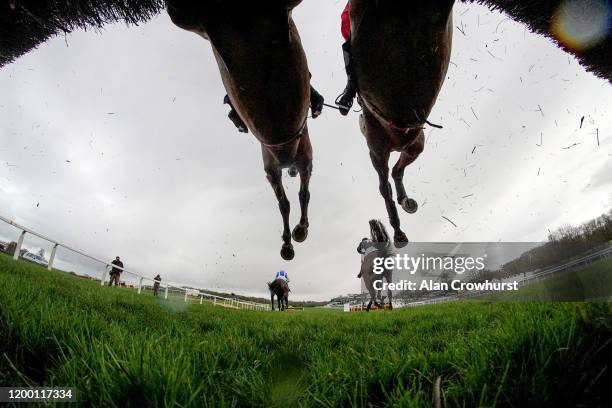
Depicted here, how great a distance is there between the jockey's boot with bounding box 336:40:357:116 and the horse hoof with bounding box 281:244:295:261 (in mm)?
3061

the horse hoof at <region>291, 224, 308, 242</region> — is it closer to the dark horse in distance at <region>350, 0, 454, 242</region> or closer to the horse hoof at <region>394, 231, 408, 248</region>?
the horse hoof at <region>394, 231, 408, 248</region>

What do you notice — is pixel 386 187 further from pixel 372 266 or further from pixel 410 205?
pixel 372 266

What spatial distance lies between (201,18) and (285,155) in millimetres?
1564

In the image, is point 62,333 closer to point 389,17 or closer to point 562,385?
point 562,385

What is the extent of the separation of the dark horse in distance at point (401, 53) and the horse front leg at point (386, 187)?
174cm

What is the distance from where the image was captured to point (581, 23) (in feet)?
8.53

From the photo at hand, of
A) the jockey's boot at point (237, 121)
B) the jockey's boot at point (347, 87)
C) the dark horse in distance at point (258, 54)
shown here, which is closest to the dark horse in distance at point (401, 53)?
the jockey's boot at point (347, 87)

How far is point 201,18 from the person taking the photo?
6.16 feet

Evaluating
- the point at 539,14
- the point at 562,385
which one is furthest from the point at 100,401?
the point at 539,14

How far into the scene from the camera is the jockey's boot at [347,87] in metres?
2.62

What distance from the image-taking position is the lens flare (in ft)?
8.01

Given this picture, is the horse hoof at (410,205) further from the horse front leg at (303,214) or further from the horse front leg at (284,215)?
the horse front leg at (284,215)

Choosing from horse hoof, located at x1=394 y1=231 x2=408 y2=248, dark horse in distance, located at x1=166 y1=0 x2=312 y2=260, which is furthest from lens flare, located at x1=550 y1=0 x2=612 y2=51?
horse hoof, located at x1=394 y1=231 x2=408 y2=248

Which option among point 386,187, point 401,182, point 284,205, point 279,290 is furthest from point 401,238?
point 279,290
